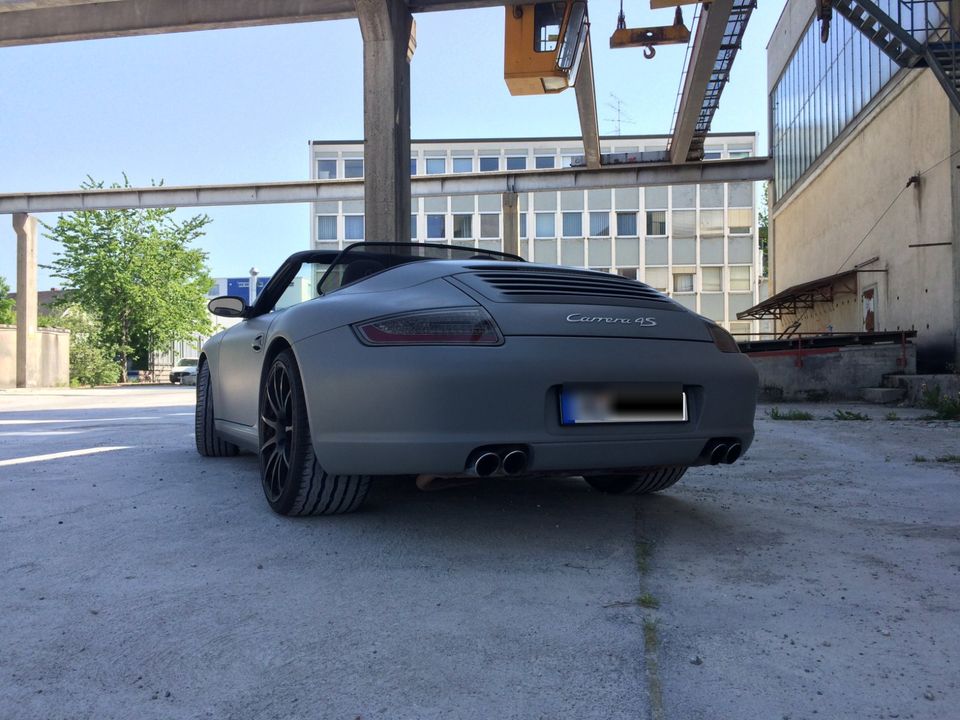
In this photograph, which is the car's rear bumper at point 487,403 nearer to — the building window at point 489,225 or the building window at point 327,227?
the building window at point 489,225

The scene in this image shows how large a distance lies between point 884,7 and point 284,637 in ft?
67.9

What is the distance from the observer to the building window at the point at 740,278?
5422 centimetres

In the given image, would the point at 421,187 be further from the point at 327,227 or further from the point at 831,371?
the point at 327,227

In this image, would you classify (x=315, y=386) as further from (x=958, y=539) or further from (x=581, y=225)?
(x=581, y=225)

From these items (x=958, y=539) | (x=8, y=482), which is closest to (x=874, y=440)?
(x=958, y=539)

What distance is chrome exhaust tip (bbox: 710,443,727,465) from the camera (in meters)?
3.12

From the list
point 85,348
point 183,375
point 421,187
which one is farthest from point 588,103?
point 183,375

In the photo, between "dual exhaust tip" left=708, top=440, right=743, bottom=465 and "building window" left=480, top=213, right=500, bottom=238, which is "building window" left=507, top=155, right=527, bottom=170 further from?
"dual exhaust tip" left=708, top=440, right=743, bottom=465

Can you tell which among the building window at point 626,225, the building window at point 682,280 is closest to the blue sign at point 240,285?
the building window at point 626,225

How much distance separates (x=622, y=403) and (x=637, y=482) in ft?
3.75

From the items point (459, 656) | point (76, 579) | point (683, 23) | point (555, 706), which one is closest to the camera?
point (555, 706)

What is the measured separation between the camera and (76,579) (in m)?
2.59

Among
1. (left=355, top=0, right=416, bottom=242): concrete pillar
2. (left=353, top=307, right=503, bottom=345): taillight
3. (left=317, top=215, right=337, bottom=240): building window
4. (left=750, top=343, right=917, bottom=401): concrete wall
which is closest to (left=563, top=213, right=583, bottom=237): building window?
(left=317, top=215, right=337, bottom=240): building window

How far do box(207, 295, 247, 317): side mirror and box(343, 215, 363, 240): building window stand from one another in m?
55.1
